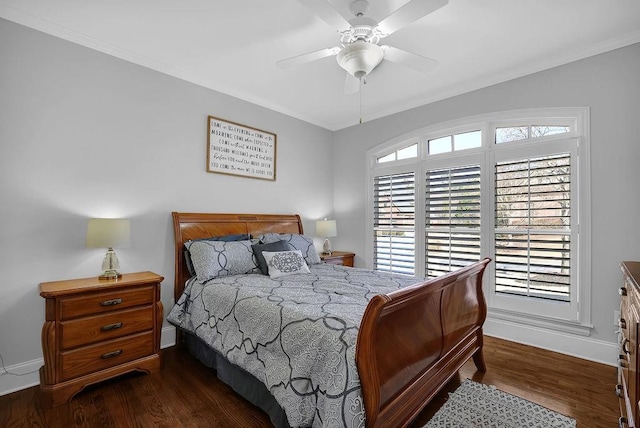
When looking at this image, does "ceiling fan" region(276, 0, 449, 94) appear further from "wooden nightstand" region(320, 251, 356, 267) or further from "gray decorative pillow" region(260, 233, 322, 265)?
"wooden nightstand" region(320, 251, 356, 267)

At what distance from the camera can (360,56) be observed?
7.07 ft

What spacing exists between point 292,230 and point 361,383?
9.44 feet

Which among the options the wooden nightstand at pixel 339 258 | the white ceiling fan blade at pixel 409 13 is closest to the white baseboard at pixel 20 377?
the wooden nightstand at pixel 339 258

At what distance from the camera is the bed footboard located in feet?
4.47

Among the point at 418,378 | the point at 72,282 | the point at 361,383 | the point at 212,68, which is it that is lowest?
the point at 418,378

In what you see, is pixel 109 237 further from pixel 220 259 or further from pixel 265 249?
pixel 265 249

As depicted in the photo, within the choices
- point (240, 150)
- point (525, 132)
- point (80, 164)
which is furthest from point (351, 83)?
point (80, 164)

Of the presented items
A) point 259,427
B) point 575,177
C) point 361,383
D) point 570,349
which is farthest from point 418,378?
point 575,177

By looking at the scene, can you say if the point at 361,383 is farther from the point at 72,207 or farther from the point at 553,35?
the point at 553,35

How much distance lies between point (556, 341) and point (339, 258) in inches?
95.6

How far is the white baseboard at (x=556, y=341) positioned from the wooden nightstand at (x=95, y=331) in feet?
11.0

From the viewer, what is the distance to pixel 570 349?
2836mm

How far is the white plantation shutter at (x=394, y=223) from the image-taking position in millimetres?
3996

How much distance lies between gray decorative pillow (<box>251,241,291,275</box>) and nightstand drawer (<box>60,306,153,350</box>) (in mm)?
989
